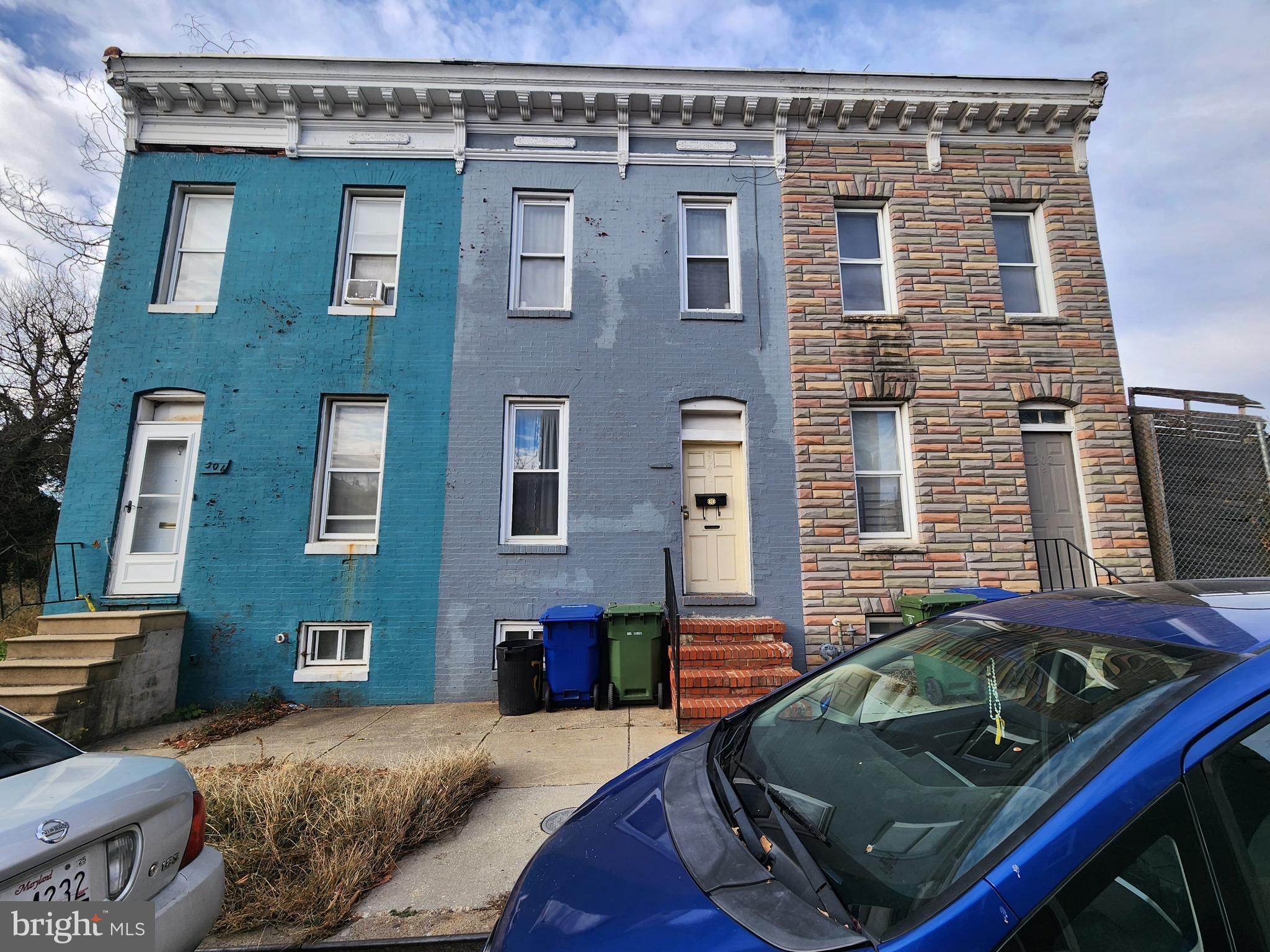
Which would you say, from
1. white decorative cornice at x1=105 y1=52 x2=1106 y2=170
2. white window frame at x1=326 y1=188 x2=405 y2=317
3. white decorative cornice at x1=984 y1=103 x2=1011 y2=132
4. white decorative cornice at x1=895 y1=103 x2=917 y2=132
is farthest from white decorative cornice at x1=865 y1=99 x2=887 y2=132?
white window frame at x1=326 y1=188 x2=405 y2=317

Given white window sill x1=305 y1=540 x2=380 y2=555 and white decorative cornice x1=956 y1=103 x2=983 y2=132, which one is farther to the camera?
white decorative cornice x1=956 y1=103 x2=983 y2=132

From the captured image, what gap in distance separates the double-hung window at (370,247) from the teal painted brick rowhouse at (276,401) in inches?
6.3

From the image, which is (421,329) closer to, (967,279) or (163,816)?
(163,816)

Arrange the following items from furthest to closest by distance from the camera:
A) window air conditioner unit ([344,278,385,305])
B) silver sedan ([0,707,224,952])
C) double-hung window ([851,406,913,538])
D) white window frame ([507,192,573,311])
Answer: white window frame ([507,192,573,311]) → window air conditioner unit ([344,278,385,305]) → double-hung window ([851,406,913,538]) → silver sedan ([0,707,224,952])

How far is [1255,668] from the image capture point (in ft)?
3.97

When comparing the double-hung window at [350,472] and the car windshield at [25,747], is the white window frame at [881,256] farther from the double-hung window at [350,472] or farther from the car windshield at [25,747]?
the car windshield at [25,747]

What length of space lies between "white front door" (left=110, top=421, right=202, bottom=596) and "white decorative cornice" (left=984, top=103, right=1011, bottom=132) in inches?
468

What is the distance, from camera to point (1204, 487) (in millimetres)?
7770

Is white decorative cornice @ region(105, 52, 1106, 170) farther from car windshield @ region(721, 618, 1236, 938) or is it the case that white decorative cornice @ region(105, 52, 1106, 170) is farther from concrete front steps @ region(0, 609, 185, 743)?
car windshield @ region(721, 618, 1236, 938)

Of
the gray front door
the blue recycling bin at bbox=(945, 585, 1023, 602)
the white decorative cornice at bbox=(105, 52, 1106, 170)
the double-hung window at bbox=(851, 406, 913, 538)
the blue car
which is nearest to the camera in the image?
the blue car

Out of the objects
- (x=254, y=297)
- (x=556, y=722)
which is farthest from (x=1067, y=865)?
(x=254, y=297)

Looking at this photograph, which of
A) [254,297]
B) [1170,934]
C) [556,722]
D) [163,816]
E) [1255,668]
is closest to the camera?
[1170,934]

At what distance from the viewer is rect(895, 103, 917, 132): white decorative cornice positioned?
26.8 feet

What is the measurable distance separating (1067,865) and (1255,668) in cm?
61
